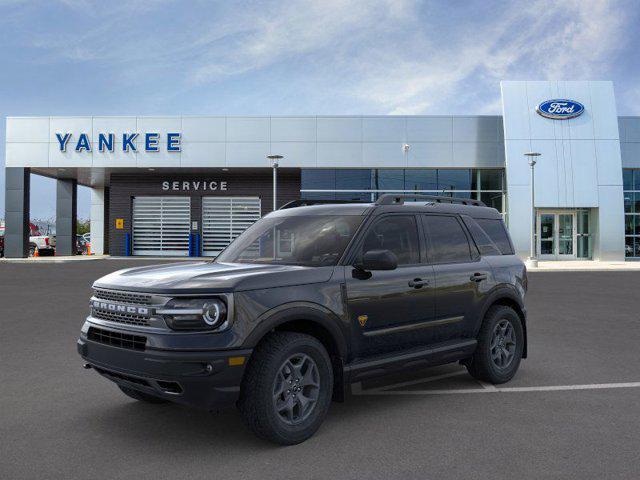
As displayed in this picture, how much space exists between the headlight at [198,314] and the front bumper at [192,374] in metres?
0.18

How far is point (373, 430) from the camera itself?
4.57 m

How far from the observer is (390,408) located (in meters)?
5.18

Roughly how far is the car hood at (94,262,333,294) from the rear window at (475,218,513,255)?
249cm

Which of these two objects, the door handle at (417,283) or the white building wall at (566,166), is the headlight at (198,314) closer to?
the door handle at (417,283)

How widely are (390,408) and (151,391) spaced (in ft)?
7.03

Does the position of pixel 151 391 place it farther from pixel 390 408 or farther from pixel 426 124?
pixel 426 124

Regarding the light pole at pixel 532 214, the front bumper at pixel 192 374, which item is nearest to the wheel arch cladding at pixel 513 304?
the front bumper at pixel 192 374

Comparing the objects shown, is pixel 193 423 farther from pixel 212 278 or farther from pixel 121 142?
pixel 121 142

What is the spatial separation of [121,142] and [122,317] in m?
29.2

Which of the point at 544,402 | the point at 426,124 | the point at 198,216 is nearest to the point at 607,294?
the point at 544,402

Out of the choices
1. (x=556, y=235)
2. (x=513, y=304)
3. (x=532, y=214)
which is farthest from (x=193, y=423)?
(x=556, y=235)

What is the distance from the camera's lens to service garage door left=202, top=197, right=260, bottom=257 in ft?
112

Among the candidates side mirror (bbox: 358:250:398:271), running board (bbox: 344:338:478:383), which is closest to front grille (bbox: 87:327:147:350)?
running board (bbox: 344:338:478:383)

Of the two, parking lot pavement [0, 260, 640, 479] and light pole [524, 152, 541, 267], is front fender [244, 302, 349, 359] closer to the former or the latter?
parking lot pavement [0, 260, 640, 479]
